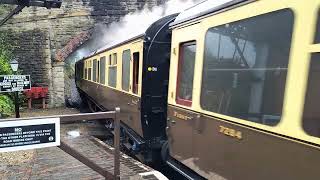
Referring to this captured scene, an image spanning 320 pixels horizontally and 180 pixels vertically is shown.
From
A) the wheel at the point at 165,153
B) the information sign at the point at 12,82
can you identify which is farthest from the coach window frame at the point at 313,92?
the information sign at the point at 12,82

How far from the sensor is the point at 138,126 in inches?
286

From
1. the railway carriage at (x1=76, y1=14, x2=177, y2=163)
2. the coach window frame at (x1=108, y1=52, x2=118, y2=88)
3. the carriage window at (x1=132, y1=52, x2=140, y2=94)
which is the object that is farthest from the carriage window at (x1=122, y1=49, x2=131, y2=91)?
the coach window frame at (x1=108, y1=52, x2=118, y2=88)

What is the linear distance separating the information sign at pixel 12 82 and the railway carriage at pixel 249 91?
7888 mm

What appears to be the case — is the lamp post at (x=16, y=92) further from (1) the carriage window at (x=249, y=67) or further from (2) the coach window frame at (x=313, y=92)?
(2) the coach window frame at (x=313, y=92)

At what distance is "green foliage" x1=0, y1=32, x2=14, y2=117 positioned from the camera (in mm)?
15945

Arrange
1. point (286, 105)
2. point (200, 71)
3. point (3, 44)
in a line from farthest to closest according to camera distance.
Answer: point (3, 44) → point (200, 71) → point (286, 105)

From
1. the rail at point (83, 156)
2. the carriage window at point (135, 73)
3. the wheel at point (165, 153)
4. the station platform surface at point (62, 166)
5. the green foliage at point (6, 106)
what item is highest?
the carriage window at point (135, 73)

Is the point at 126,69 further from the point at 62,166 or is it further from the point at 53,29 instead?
the point at 53,29

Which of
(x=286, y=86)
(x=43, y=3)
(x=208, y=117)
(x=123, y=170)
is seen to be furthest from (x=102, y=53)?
(x=286, y=86)

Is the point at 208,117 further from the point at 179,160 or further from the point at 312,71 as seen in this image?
the point at 312,71

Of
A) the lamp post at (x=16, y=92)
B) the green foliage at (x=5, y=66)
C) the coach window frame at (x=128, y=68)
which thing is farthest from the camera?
the green foliage at (x=5, y=66)

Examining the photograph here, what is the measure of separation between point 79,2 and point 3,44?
4890mm

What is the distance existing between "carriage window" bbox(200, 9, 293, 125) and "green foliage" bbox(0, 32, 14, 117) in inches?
499

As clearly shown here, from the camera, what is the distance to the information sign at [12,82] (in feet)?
37.4
